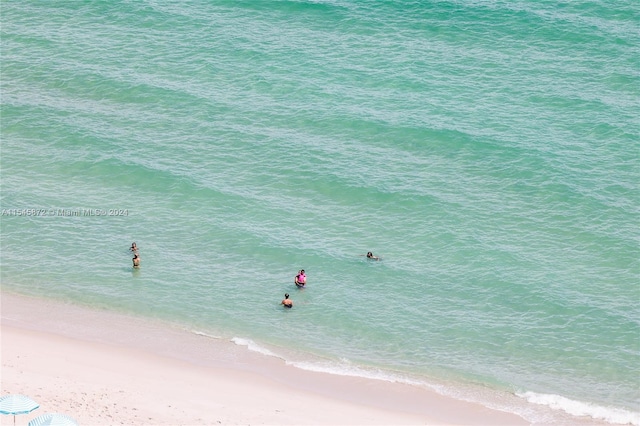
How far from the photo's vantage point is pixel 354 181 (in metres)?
60.8

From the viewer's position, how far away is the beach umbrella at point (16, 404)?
38.0 meters

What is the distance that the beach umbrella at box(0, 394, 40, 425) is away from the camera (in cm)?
3800

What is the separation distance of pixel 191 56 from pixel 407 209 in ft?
70.2

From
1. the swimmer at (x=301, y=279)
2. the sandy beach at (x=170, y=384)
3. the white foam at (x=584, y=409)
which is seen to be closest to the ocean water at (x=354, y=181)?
the white foam at (x=584, y=409)

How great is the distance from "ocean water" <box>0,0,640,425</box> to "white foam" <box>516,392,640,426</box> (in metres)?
0.09

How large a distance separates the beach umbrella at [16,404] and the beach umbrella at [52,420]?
0.76m

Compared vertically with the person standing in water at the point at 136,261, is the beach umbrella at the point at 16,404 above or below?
below

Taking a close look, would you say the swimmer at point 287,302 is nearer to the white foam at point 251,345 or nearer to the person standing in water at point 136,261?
the white foam at point 251,345

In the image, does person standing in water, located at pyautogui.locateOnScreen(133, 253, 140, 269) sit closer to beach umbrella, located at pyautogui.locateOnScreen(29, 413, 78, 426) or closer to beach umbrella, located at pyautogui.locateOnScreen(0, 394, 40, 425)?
beach umbrella, located at pyautogui.locateOnScreen(0, 394, 40, 425)

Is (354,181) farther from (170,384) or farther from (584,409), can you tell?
(584,409)

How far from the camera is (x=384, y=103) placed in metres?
67.4

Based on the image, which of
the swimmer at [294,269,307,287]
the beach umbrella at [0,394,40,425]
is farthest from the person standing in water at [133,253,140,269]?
the beach umbrella at [0,394,40,425]

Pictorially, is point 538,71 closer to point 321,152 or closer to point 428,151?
point 428,151

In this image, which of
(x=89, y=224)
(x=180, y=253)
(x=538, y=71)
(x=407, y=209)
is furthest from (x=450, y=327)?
(x=538, y=71)
